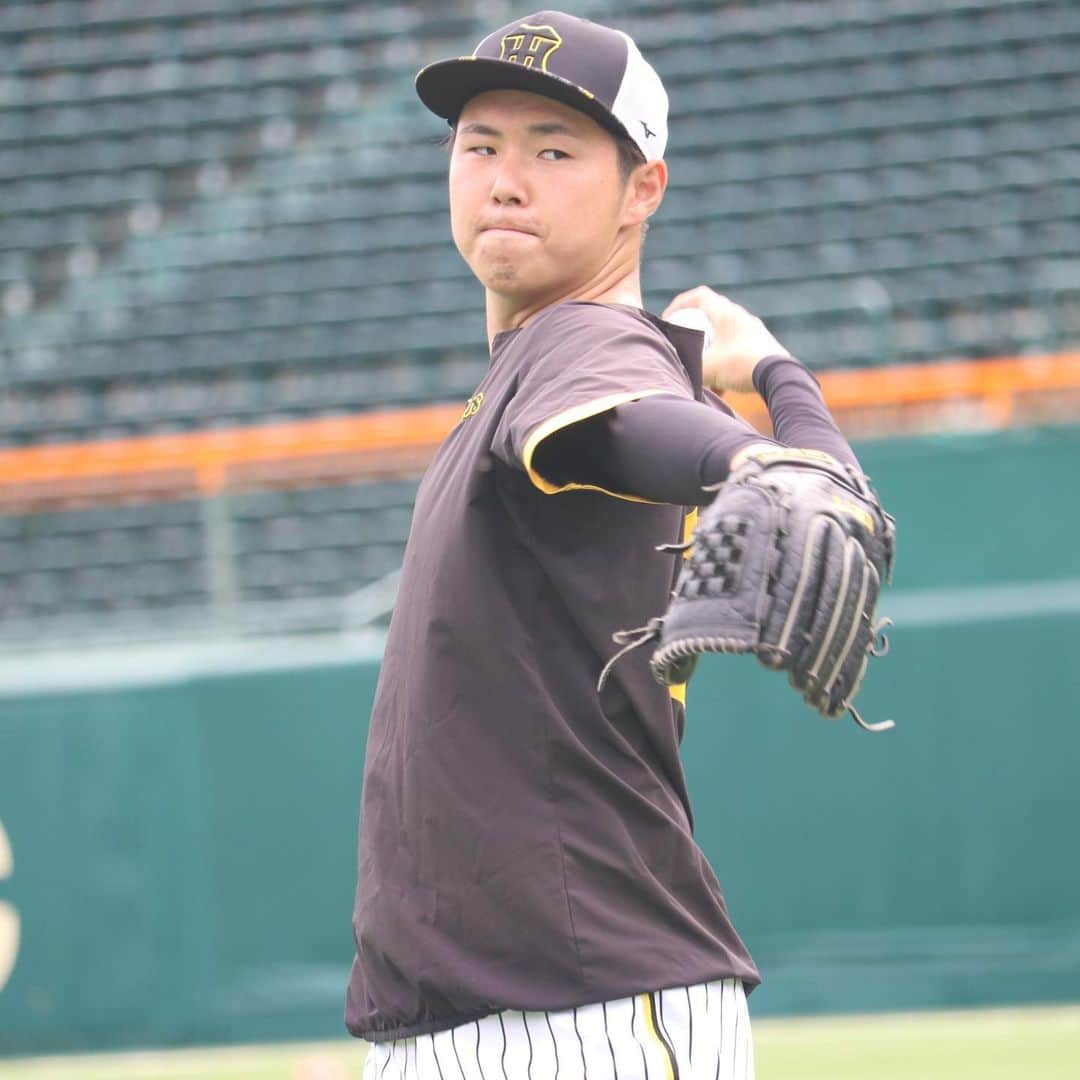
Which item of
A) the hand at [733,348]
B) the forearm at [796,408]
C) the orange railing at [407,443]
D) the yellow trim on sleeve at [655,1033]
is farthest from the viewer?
the orange railing at [407,443]

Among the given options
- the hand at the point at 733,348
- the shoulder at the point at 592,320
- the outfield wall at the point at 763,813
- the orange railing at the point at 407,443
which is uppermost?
the orange railing at the point at 407,443

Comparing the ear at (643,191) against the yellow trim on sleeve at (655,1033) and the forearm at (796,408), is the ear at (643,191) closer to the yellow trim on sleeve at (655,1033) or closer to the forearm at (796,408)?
the forearm at (796,408)

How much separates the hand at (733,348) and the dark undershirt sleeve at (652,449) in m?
0.58

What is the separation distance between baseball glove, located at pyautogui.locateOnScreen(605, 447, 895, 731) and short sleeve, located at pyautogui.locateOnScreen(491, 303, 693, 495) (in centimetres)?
15

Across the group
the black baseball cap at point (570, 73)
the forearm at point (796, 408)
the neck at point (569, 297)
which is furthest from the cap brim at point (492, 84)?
the forearm at point (796, 408)

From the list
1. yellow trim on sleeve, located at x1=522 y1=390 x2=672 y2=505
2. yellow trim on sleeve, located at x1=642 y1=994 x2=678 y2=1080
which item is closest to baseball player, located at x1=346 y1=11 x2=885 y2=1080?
yellow trim on sleeve, located at x1=642 y1=994 x2=678 y2=1080

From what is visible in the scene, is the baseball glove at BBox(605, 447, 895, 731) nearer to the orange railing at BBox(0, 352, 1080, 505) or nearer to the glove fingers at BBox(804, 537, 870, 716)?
the glove fingers at BBox(804, 537, 870, 716)

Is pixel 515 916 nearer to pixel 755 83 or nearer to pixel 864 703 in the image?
pixel 864 703

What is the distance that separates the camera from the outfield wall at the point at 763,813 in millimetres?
5969

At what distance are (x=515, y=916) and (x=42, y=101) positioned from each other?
997 cm

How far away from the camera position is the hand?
2123 mm

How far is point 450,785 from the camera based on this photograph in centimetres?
178

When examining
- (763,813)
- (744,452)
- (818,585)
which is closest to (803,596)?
(818,585)

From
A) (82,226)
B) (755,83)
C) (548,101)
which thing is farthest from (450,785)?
(82,226)
